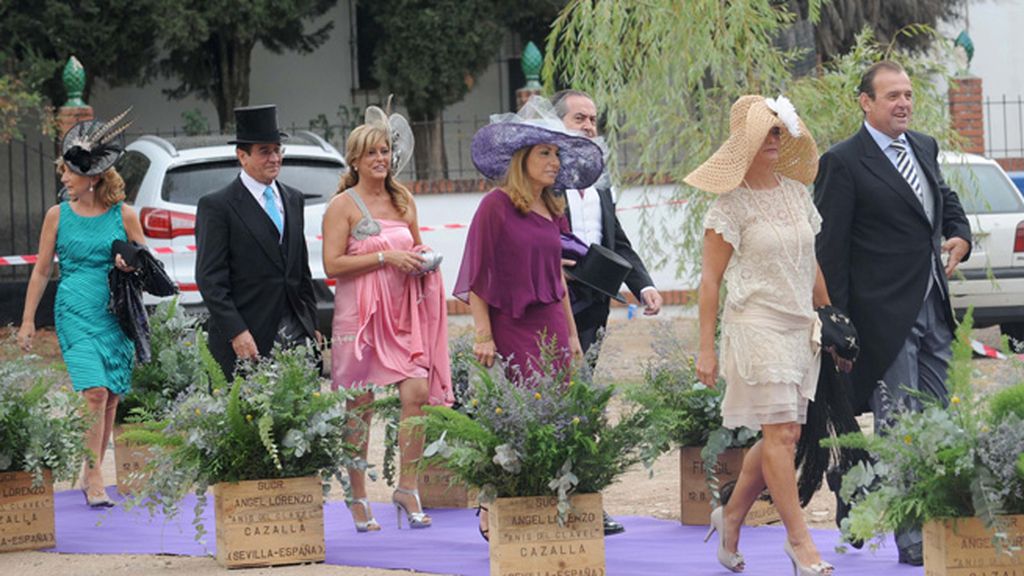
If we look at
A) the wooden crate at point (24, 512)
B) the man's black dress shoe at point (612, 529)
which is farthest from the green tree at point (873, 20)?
the wooden crate at point (24, 512)

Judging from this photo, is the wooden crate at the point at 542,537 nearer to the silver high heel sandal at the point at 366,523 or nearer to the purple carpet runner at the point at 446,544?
the purple carpet runner at the point at 446,544

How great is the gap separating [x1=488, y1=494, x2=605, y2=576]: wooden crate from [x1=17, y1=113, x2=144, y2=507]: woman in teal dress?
3088 millimetres

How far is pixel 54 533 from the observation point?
8.70m

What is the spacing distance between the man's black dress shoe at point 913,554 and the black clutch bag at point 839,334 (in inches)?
29.6

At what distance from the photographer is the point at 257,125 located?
858 centimetres

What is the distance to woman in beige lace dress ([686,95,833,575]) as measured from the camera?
22.9 ft

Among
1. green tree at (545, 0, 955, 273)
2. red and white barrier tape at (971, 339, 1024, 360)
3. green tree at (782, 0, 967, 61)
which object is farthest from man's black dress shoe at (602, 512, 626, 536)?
green tree at (782, 0, 967, 61)

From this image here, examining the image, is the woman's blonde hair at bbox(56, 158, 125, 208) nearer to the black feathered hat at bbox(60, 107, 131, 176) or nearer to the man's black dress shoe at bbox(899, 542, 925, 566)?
the black feathered hat at bbox(60, 107, 131, 176)

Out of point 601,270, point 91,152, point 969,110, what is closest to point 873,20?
point 969,110

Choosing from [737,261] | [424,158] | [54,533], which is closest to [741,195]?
[737,261]

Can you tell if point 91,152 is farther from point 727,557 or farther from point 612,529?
point 727,557

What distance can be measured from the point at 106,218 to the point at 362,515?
207cm

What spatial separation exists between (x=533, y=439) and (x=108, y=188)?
11.6 ft

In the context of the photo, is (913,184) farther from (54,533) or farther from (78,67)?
(78,67)
